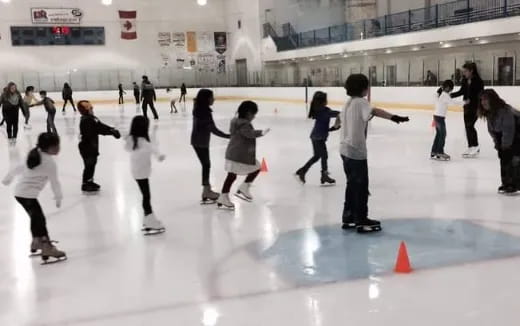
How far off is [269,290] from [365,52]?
2256 centimetres

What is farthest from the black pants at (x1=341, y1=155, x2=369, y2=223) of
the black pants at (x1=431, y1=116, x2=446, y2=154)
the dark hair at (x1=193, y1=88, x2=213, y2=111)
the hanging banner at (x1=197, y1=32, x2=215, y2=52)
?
the hanging banner at (x1=197, y1=32, x2=215, y2=52)

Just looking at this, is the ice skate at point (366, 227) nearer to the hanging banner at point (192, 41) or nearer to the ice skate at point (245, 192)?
the ice skate at point (245, 192)

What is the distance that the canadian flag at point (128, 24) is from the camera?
38094 millimetres

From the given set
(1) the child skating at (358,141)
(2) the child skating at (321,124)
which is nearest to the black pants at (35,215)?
(1) the child skating at (358,141)

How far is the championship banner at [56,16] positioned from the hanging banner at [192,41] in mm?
7033

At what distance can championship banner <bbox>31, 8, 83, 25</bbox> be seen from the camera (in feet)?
117

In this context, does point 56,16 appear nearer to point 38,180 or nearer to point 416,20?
point 416,20

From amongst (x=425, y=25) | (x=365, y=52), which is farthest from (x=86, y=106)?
(x=365, y=52)

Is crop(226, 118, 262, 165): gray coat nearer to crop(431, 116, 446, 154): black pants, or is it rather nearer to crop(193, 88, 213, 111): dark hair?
crop(193, 88, 213, 111): dark hair

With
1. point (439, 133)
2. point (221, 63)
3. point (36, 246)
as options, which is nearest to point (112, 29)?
point (221, 63)

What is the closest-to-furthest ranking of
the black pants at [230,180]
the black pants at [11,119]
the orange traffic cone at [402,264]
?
1. the orange traffic cone at [402,264]
2. the black pants at [230,180]
3. the black pants at [11,119]

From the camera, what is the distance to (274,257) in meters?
4.52

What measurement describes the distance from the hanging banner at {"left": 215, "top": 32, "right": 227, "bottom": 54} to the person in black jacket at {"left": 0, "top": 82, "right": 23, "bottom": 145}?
86.0 ft

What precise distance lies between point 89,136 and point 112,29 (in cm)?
3269
